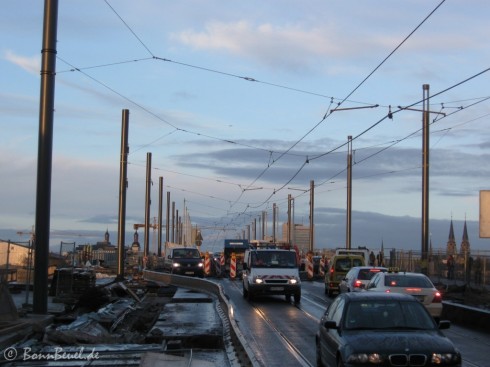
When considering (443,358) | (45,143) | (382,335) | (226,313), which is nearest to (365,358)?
(382,335)

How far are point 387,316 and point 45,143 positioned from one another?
12183 mm

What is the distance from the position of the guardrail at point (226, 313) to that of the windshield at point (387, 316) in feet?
6.36

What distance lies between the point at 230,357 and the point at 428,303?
25.8 ft

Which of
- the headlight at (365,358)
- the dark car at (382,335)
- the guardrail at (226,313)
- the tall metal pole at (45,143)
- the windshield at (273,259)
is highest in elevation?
the tall metal pole at (45,143)

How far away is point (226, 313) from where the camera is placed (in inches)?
850

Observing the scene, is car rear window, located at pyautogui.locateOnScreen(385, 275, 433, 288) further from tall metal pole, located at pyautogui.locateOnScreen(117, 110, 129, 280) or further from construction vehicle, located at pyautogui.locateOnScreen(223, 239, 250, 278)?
construction vehicle, located at pyautogui.locateOnScreen(223, 239, 250, 278)

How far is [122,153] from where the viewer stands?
38.2 meters

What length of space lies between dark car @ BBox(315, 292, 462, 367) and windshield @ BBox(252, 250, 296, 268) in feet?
57.1

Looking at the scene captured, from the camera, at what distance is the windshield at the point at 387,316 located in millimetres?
10328

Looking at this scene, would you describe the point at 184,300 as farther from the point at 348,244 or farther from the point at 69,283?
the point at 348,244

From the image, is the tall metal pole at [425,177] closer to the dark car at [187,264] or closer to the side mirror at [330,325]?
the dark car at [187,264]

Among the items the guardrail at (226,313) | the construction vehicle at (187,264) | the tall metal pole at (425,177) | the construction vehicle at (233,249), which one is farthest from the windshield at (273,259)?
the construction vehicle at (233,249)

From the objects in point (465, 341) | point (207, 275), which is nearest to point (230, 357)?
point (465, 341)

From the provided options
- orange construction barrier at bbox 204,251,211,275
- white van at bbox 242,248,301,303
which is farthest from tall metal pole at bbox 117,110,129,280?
orange construction barrier at bbox 204,251,211,275
